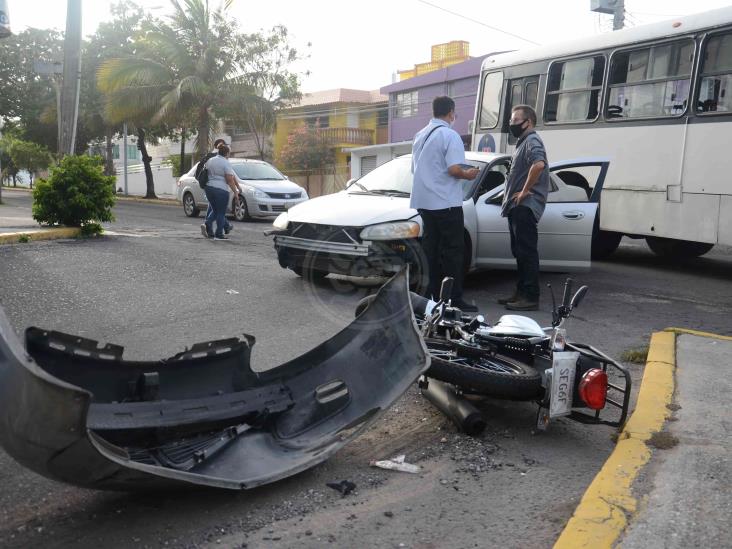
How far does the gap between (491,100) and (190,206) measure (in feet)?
30.2

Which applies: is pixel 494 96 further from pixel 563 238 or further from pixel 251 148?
pixel 251 148

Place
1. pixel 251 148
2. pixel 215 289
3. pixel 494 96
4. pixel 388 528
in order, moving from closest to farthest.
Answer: pixel 388 528 < pixel 215 289 < pixel 494 96 < pixel 251 148

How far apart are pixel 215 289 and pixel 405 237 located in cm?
209

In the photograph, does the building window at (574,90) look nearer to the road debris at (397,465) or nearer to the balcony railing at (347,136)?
the road debris at (397,465)

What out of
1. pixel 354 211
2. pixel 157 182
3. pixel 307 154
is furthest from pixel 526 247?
pixel 157 182

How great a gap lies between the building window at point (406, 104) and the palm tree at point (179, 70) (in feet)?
41.2

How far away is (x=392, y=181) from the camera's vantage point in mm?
8109

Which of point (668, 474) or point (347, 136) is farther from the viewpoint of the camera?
point (347, 136)

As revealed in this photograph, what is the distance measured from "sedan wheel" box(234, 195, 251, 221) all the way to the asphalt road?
8.41 metres

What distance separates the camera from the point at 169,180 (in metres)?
47.2

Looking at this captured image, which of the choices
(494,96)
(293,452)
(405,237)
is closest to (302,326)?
(405,237)

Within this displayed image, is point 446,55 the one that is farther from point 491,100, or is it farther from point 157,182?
point 491,100

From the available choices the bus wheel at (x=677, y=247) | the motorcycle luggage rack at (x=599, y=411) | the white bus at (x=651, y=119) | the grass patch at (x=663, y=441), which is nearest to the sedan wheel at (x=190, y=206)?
the white bus at (x=651, y=119)

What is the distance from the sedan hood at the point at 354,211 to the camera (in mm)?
7008
